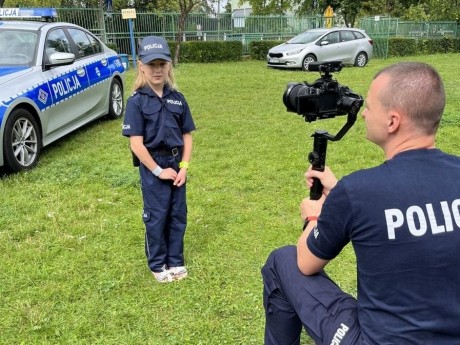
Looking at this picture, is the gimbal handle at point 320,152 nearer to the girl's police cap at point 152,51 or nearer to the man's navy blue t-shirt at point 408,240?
the man's navy blue t-shirt at point 408,240

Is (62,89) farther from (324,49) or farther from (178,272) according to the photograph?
(324,49)

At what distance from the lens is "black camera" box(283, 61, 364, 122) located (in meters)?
2.13

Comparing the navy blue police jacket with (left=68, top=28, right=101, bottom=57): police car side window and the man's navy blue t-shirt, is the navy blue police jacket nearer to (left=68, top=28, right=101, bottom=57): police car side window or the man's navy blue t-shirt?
the man's navy blue t-shirt

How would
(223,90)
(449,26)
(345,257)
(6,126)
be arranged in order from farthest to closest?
1. (449,26)
2. (223,90)
3. (6,126)
4. (345,257)

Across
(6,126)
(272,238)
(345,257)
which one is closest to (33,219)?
(6,126)

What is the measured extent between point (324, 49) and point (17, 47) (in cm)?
1168

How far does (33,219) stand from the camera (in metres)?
4.11

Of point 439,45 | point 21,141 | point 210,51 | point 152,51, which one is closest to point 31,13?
point 21,141

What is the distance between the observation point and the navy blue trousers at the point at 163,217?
10.0 feet

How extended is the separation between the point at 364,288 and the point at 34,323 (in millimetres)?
2051

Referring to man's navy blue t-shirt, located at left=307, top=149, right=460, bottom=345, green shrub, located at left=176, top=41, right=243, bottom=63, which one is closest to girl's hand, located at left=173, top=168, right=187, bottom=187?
man's navy blue t-shirt, located at left=307, top=149, right=460, bottom=345

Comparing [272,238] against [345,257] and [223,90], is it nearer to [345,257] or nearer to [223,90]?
[345,257]

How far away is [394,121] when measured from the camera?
63.0 inches

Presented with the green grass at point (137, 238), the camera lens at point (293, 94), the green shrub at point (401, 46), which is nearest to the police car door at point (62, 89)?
the green grass at point (137, 238)
